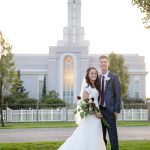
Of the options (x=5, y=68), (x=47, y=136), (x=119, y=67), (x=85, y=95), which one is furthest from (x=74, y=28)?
(x=85, y=95)

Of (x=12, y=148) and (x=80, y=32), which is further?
(x=80, y=32)

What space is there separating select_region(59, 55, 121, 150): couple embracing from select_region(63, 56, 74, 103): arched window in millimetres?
60489

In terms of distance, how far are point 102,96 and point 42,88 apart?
6115 centimetres

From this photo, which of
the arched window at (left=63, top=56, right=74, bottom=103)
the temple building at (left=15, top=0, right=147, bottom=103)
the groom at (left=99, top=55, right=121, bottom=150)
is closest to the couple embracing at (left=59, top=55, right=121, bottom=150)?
the groom at (left=99, top=55, right=121, bottom=150)

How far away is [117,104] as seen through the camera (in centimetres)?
842

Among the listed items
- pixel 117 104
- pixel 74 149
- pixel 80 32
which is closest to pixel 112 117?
pixel 117 104

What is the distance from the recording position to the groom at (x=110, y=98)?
8445mm

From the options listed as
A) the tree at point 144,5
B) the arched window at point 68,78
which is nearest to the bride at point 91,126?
the tree at point 144,5

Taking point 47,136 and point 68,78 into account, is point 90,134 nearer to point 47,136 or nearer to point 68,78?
point 47,136

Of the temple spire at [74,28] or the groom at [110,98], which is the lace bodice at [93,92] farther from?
the temple spire at [74,28]

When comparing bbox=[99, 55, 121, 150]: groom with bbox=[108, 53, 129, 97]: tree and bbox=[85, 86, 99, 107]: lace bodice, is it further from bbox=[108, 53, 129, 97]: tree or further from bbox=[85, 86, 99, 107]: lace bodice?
bbox=[108, 53, 129, 97]: tree

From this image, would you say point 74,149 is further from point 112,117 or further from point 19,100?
point 19,100

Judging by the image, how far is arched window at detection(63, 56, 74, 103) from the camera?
6925cm

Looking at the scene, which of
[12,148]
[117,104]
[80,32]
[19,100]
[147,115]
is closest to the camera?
[117,104]
